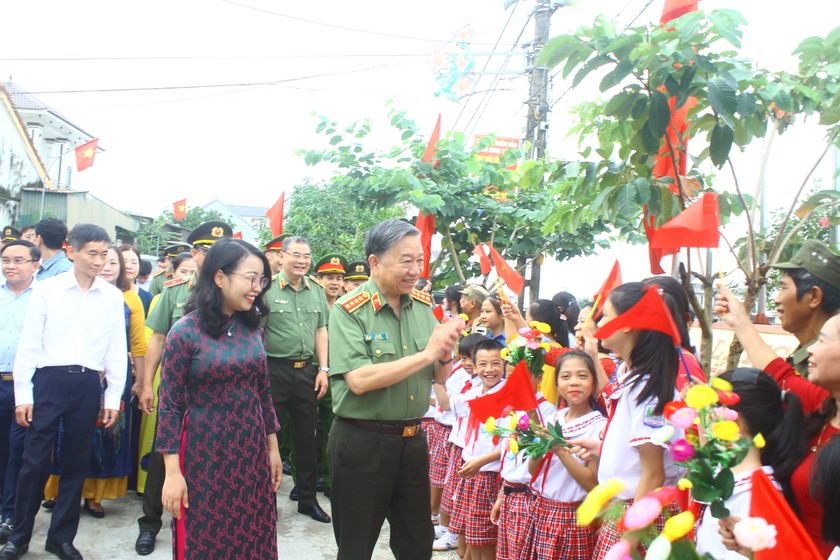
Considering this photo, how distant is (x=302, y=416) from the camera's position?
17.7 ft

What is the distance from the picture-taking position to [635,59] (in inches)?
96.1

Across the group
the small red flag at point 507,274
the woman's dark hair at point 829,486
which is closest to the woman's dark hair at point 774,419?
the woman's dark hair at point 829,486

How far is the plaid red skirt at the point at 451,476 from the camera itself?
469 cm

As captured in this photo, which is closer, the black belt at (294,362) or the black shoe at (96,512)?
the black shoe at (96,512)

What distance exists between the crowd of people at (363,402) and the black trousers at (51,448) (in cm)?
1

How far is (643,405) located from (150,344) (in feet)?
11.0

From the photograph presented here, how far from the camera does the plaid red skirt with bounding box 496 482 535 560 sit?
3.51 m

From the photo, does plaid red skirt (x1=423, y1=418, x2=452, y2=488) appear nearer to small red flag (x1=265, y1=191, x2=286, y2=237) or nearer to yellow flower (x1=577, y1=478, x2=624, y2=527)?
small red flag (x1=265, y1=191, x2=286, y2=237)

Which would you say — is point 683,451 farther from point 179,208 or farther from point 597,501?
point 179,208

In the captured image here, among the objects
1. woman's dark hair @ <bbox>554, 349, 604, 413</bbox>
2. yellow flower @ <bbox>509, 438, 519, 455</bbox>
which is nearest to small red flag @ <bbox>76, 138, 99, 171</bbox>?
woman's dark hair @ <bbox>554, 349, 604, 413</bbox>

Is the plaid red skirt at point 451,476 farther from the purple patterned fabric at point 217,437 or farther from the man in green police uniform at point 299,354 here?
the purple patterned fabric at point 217,437

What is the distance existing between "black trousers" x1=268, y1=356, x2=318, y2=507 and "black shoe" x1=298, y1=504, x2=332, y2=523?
0.10 feet

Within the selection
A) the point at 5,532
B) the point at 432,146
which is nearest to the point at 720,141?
the point at 432,146

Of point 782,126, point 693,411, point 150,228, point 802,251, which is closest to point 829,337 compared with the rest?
point 802,251
